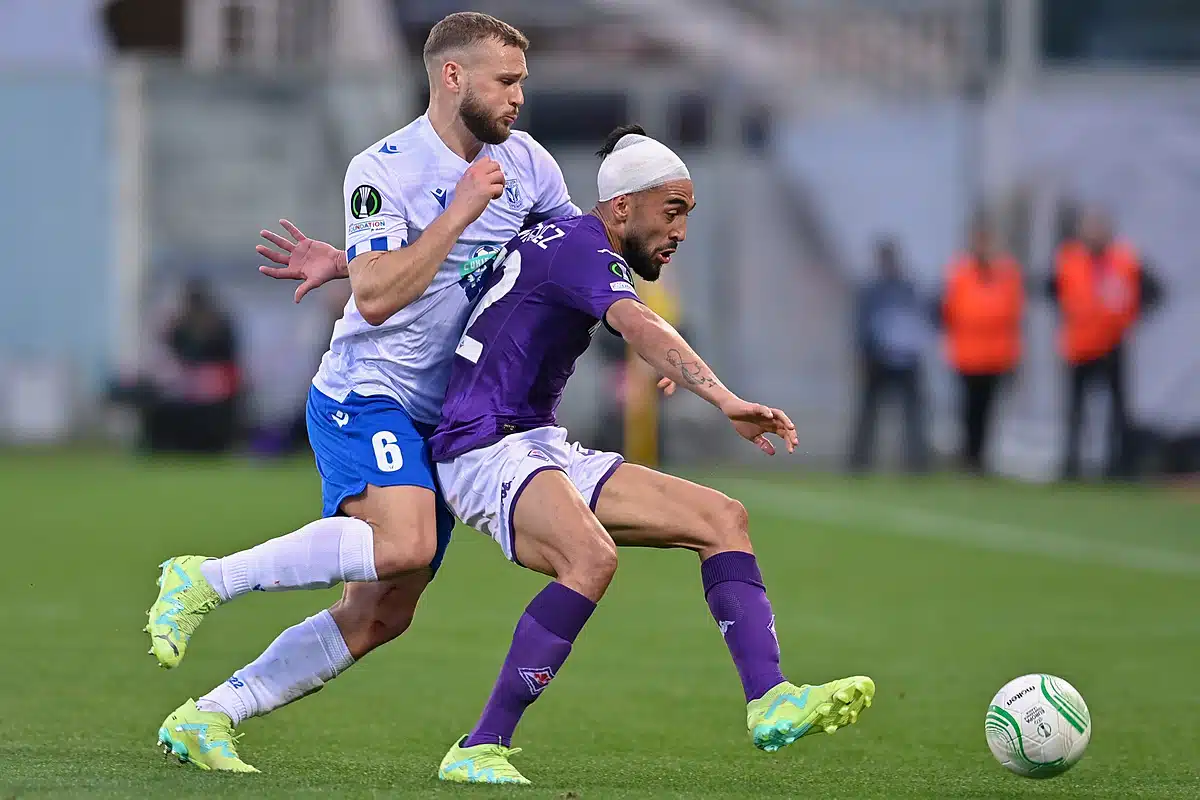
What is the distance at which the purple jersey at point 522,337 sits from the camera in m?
5.63

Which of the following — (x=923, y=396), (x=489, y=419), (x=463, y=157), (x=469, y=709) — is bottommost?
(x=923, y=396)

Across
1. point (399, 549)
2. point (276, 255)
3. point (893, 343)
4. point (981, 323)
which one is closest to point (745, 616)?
point (399, 549)

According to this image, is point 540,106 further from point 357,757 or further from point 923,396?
point 357,757

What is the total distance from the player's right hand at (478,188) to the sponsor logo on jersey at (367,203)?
23cm

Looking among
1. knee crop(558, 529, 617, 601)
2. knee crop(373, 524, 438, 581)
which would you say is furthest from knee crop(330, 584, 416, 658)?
knee crop(558, 529, 617, 601)

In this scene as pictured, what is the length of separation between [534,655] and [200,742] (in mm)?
1043

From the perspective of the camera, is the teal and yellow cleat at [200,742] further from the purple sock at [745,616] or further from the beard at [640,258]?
the beard at [640,258]

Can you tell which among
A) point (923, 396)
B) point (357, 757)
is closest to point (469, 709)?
point (357, 757)

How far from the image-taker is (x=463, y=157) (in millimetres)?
5875

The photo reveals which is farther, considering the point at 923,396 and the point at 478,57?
the point at 923,396

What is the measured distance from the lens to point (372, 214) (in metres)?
5.60

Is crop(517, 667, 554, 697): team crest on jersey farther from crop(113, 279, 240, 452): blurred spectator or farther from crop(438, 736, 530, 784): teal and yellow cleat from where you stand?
crop(113, 279, 240, 452): blurred spectator

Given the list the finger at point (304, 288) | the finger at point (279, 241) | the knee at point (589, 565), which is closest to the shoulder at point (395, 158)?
the finger at point (304, 288)

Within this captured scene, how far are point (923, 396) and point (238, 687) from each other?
15091 mm
